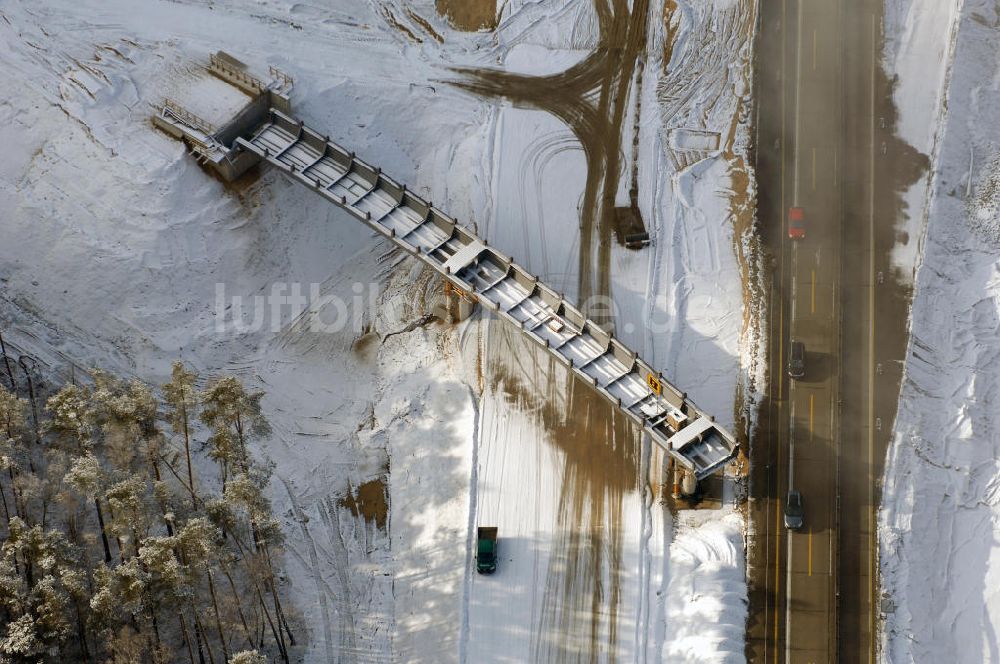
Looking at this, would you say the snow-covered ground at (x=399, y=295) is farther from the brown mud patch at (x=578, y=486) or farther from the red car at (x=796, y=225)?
the red car at (x=796, y=225)

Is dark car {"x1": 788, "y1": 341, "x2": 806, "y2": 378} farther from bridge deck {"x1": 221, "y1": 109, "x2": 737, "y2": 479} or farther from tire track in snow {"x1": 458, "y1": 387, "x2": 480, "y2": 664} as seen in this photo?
tire track in snow {"x1": 458, "y1": 387, "x2": 480, "y2": 664}

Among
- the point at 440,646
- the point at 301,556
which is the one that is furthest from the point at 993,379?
the point at 301,556

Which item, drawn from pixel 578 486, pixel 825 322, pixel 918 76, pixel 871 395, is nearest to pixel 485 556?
pixel 578 486

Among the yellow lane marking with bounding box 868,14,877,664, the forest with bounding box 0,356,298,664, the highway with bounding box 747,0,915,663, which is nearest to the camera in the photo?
the forest with bounding box 0,356,298,664

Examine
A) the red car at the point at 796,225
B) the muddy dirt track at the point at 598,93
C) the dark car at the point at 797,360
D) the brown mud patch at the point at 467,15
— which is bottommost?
the dark car at the point at 797,360

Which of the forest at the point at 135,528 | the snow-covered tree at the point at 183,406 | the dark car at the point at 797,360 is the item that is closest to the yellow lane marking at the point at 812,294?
the dark car at the point at 797,360

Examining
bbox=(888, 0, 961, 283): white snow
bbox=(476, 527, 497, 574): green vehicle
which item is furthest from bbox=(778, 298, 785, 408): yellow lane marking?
bbox=(476, 527, 497, 574): green vehicle
